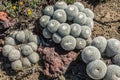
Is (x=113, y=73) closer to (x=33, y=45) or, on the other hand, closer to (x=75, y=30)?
(x=75, y=30)

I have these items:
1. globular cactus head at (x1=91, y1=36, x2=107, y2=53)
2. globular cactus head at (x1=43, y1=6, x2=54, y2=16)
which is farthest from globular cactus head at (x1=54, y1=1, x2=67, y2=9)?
globular cactus head at (x1=91, y1=36, x2=107, y2=53)

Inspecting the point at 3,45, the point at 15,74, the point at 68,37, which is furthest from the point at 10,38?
the point at 68,37

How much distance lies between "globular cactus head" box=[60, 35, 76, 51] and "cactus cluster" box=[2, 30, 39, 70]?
26.0 inches

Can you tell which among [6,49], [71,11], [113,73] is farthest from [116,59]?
[6,49]

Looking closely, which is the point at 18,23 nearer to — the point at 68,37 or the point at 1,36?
the point at 1,36

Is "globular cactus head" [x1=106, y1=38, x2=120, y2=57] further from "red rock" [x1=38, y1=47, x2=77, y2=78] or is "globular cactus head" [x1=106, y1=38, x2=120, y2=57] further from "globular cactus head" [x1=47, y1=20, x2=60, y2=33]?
"globular cactus head" [x1=47, y1=20, x2=60, y2=33]

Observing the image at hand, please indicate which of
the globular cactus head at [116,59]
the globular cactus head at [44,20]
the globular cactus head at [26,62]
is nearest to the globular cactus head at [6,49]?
the globular cactus head at [26,62]

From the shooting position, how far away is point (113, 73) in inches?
235

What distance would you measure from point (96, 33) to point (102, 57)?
705 mm

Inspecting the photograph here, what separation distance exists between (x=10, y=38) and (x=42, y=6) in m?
1.11

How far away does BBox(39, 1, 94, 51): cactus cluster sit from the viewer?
6355 millimetres

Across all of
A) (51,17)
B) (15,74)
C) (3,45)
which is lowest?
(15,74)

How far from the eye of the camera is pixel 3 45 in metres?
6.74

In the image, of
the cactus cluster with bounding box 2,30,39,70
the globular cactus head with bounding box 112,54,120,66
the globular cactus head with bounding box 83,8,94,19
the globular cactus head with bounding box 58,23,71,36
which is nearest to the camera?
the globular cactus head with bounding box 112,54,120,66
